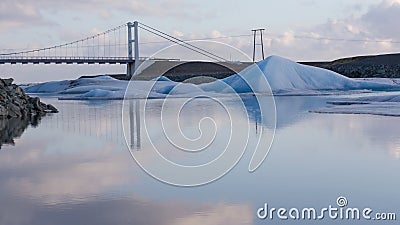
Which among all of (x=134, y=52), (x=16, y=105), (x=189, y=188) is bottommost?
(x=189, y=188)

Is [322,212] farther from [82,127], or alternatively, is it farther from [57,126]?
[57,126]

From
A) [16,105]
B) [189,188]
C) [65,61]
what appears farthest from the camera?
[65,61]

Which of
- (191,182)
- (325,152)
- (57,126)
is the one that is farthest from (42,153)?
(57,126)

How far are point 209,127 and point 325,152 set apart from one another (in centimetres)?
295

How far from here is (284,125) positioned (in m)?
8.04

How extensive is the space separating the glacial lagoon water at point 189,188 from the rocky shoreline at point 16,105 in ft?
16.6

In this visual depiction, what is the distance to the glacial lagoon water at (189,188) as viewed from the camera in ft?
10.2

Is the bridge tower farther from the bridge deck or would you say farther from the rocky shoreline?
the rocky shoreline

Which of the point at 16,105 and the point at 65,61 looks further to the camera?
the point at 65,61

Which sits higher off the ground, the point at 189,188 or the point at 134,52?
the point at 134,52

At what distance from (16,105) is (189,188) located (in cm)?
921

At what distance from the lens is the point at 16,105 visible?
40.2 ft

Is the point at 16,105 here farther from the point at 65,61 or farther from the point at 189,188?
the point at 65,61

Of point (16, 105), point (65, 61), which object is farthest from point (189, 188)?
point (65, 61)
